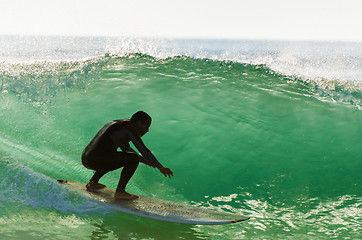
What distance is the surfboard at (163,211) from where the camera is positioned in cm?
397

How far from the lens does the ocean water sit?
4.17 metres

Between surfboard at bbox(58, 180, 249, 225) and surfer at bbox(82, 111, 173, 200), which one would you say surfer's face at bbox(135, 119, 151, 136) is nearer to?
surfer at bbox(82, 111, 173, 200)

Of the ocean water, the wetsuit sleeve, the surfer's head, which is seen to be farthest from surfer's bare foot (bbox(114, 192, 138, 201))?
the surfer's head

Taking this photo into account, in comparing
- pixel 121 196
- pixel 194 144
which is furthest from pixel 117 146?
pixel 194 144

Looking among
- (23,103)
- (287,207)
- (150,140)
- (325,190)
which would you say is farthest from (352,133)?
(23,103)

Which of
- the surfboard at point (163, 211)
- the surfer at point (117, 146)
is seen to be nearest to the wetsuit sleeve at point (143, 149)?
the surfer at point (117, 146)

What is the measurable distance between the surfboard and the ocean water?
0.14 metres

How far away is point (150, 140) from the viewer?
6559 millimetres

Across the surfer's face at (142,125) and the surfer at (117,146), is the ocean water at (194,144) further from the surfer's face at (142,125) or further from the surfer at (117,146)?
the surfer's face at (142,125)

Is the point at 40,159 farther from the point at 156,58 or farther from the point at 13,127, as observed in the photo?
the point at 156,58

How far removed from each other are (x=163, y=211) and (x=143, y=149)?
750 millimetres

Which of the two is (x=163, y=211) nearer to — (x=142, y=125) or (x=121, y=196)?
(x=121, y=196)

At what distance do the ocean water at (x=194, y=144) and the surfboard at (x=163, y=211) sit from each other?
14cm

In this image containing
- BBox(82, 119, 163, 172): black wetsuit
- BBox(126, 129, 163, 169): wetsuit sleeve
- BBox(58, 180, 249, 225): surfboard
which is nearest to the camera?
BBox(126, 129, 163, 169): wetsuit sleeve
